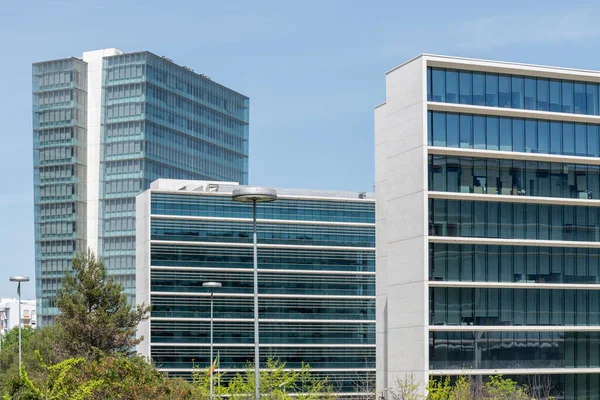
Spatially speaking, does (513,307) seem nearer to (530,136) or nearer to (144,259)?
(530,136)

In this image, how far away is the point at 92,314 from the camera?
74.5m

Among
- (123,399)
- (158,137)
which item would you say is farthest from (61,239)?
(123,399)

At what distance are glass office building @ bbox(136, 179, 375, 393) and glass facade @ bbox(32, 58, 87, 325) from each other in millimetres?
52783

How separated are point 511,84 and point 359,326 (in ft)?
A: 204

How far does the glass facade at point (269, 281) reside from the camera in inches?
4493

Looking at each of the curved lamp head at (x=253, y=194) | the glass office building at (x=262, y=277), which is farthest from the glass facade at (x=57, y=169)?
the curved lamp head at (x=253, y=194)

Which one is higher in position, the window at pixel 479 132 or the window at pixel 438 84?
the window at pixel 438 84

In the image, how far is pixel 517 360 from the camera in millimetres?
63344

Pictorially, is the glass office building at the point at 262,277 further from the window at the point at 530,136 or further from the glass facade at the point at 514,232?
the window at the point at 530,136

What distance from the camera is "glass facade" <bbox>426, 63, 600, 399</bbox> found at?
6184 cm

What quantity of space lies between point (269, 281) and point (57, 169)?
207 feet

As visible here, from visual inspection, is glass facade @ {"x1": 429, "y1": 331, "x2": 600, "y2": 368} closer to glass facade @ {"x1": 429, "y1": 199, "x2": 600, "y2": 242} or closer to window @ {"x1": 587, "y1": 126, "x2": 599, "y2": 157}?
glass facade @ {"x1": 429, "y1": 199, "x2": 600, "y2": 242}

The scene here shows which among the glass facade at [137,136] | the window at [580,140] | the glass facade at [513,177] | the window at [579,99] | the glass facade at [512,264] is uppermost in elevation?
the glass facade at [137,136]

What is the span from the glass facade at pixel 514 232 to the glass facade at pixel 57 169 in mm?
112315
